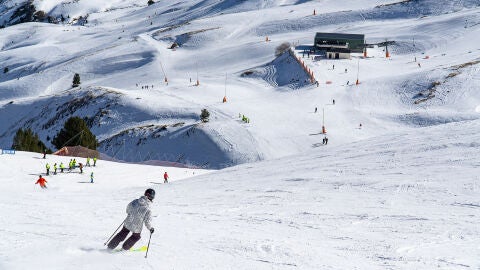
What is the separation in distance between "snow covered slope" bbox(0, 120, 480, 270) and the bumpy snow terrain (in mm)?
72

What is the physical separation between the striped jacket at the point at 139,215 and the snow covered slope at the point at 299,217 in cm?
54

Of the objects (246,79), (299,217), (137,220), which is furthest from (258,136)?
(137,220)

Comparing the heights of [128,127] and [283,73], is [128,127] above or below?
below

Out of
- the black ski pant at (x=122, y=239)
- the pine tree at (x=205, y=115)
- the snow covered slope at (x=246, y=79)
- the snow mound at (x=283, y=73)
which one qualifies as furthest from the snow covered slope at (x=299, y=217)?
the snow mound at (x=283, y=73)

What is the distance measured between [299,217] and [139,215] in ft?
17.8

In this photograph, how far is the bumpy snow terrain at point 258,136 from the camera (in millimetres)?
10727

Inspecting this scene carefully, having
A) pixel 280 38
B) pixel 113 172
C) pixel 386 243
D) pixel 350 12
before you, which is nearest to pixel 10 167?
pixel 113 172

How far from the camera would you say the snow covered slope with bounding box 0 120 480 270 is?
31.1 feet

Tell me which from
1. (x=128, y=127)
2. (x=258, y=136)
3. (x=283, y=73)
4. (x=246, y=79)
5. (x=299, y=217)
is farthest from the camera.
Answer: (x=246, y=79)

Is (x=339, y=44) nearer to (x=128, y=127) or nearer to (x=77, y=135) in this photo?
(x=128, y=127)

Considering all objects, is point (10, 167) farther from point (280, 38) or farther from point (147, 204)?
point (280, 38)

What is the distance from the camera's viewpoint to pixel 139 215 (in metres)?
9.88

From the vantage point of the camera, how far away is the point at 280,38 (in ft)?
298

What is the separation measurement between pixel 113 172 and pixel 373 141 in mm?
16293
